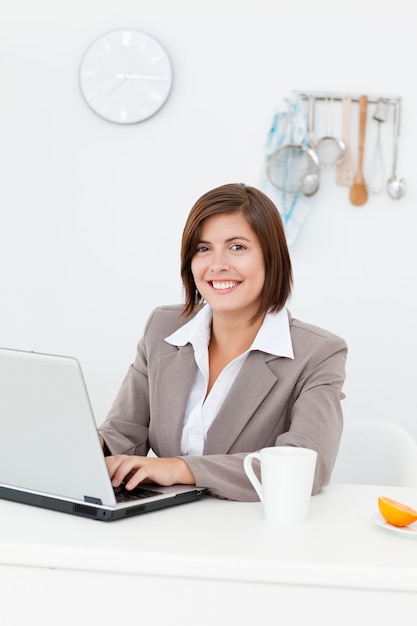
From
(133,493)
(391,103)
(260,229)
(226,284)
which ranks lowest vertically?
(133,493)

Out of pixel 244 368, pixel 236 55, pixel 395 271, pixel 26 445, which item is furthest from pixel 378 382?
pixel 26 445

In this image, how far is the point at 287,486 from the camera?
1238 mm

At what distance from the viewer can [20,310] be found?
3139mm

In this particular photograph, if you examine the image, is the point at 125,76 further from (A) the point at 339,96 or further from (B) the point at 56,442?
(B) the point at 56,442

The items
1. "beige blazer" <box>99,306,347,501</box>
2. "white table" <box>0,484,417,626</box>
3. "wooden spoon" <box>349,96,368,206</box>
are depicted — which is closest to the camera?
"white table" <box>0,484,417,626</box>

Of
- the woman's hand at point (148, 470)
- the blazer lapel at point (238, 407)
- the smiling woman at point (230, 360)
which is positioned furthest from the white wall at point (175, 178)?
the woman's hand at point (148, 470)

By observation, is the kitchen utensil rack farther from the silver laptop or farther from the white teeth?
the silver laptop

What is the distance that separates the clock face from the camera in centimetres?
303

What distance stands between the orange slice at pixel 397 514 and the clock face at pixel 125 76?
2.11m

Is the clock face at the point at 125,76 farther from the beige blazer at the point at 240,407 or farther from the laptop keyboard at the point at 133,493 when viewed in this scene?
the laptop keyboard at the point at 133,493

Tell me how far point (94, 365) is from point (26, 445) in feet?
5.99

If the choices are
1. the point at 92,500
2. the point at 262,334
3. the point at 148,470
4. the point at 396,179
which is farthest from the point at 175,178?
the point at 92,500

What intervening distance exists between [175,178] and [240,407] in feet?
5.22

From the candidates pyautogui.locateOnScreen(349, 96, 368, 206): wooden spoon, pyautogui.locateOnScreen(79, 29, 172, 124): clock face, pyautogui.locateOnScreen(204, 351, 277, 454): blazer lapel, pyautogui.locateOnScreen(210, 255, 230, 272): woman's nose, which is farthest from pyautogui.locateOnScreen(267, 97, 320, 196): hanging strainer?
pyautogui.locateOnScreen(204, 351, 277, 454): blazer lapel
